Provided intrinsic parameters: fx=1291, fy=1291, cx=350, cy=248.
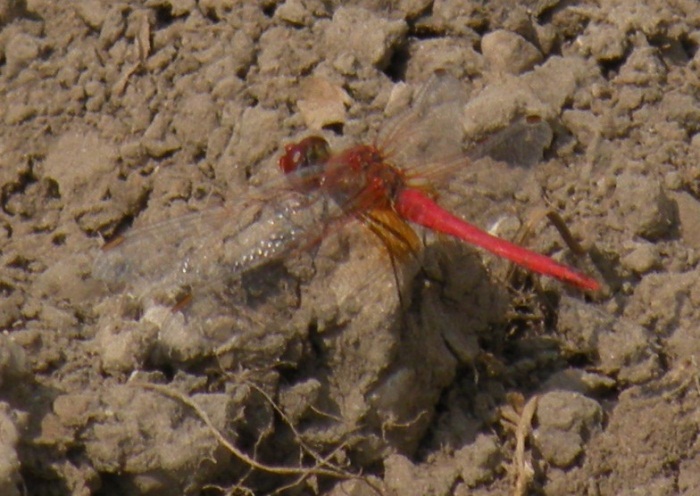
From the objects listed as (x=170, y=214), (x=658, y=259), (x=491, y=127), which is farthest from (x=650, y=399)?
(x=170, y=214)

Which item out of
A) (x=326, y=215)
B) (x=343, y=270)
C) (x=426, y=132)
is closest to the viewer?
(x=343, y=270)

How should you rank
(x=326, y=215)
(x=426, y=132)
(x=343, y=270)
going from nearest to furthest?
(x=343, y=270), (x=326, y=215), (x=426, y=132)

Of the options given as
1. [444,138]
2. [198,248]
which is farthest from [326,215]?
[444,138]

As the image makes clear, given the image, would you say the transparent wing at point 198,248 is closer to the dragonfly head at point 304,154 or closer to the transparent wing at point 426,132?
the dragonfly head at point 304,154

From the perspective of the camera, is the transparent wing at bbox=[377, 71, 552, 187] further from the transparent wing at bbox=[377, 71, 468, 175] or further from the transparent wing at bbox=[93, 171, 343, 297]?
the transparent wing at bbox=[93, 171, 343, 297]

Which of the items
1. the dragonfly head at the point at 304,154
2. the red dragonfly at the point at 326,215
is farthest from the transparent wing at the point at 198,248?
the dragonfly head at the point at 304,154

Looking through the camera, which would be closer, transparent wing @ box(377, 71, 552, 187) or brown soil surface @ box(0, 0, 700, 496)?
brown soil surface @ box(0, 0, 700, 496)

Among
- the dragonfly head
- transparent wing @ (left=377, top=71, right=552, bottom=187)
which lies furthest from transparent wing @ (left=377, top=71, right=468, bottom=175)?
the dragonfly head

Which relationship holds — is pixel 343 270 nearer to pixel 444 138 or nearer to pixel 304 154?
pixel 304 154
